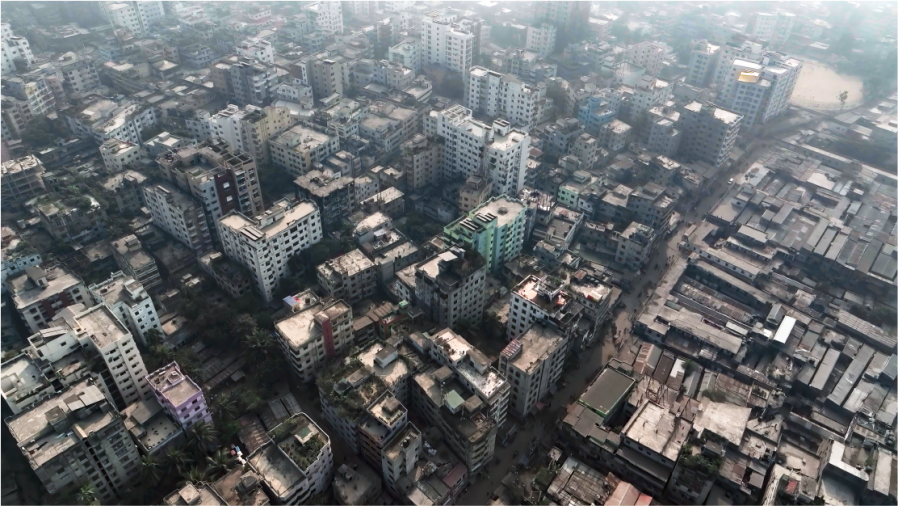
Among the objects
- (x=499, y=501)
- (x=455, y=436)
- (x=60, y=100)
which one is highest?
(x=60, y=100)

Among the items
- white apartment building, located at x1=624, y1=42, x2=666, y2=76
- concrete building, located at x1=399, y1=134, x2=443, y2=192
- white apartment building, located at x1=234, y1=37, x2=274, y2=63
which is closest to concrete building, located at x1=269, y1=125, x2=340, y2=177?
concrete building, located at x1=399, y1=134, x2=443, y2=192

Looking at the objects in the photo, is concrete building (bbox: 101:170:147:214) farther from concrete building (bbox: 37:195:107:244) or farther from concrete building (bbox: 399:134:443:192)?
concrete building (bbox: 399:134:443:192)

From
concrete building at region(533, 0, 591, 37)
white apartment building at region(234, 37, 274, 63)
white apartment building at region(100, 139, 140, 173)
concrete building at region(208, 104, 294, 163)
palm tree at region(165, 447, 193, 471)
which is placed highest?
concrete building at region(533, 0, 591, 37)

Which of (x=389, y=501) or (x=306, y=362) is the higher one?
(x=306, y=362)

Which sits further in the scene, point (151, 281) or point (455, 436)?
point (151, 281)

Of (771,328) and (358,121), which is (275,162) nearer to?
(358,121)

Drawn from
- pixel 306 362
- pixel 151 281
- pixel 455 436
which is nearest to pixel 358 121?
pixel 151 281

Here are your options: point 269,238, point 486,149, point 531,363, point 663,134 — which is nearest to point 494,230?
point 486,149
